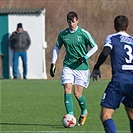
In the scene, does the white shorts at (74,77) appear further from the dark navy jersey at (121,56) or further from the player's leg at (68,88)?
the dark navy jersey at (121,56)

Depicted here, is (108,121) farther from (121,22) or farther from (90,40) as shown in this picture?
(90,40)

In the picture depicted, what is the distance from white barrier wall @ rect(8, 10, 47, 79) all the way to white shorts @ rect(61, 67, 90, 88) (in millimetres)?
13227

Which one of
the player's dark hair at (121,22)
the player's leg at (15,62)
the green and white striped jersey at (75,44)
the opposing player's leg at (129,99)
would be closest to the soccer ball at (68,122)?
the green and white striped jersey at (75,44)

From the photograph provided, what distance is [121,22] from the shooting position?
8461 mm

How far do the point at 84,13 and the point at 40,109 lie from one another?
44.4 ft

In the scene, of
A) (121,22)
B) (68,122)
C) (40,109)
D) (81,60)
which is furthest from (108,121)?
(40,109)

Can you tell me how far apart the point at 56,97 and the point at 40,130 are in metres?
6.28

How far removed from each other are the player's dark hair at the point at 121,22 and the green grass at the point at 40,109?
238 cm

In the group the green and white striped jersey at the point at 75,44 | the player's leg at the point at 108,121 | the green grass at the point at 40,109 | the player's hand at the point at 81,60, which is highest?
the green and white striped jersey at the point at 75,44

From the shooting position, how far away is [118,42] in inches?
338

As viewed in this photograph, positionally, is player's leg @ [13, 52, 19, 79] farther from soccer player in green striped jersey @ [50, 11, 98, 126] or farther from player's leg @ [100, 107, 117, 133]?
player's leg @ [100, 107, 117, 133]

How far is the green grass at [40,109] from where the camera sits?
10875 mm

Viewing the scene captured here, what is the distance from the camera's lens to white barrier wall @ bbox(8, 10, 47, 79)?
24.6 m

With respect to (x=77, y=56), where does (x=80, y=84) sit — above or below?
below
